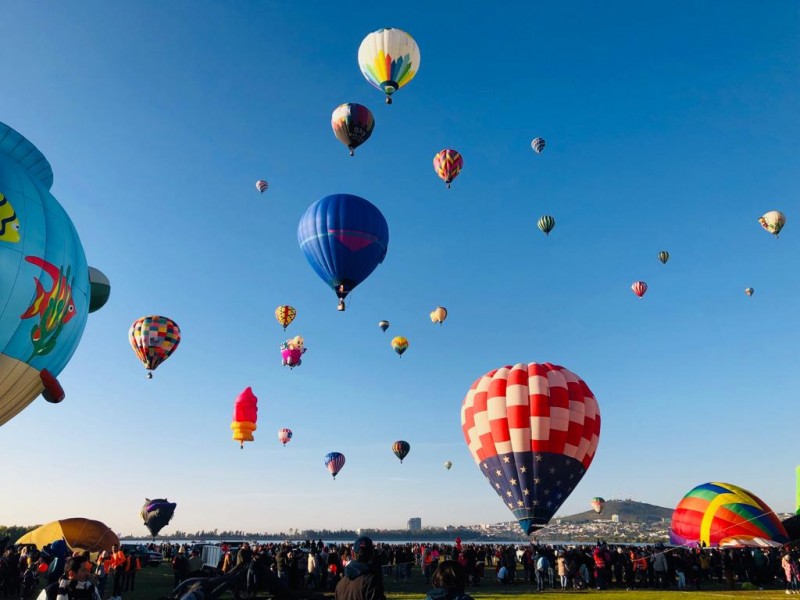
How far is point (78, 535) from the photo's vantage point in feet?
77.6

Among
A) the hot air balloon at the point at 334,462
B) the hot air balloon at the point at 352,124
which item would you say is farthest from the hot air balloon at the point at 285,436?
the hot air balloon at the point at 352,124

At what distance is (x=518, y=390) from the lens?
25359 mm

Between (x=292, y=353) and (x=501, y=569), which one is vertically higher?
(x=292, y=353)

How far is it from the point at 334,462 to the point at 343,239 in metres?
35.6

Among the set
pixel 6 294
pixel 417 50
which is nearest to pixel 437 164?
pixel 417 50

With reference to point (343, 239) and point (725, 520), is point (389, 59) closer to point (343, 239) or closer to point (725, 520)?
point (343, 239)

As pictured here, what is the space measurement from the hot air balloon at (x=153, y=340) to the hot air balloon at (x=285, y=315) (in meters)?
13.5

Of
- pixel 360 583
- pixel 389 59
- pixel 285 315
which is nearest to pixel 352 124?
pixel 389 59

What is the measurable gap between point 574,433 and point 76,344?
19.6 metres

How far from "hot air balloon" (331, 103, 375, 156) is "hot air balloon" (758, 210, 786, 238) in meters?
30.8

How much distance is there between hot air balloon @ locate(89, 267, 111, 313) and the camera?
73.0ft

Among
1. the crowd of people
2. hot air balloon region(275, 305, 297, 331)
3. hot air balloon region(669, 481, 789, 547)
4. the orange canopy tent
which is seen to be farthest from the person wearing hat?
hot air balloon region(275, 305, 297, 331)

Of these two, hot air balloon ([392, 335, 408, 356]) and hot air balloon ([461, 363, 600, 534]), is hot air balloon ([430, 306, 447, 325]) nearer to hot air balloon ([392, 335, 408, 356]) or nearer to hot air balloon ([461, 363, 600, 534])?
hot air balloon ([392, 335, 408, 356])

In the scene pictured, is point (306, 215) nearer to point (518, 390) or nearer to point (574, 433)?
point (518, 390)
